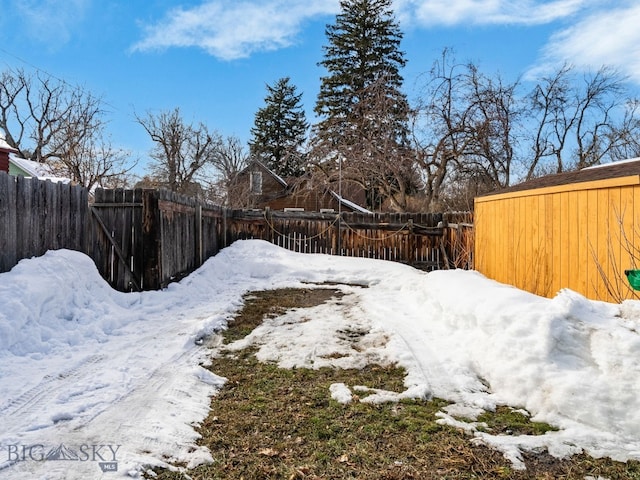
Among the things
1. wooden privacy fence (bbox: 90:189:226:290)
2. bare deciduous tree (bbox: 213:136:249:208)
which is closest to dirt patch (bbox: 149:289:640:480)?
wooden privacy fence (bbox: 90:189:226:290)

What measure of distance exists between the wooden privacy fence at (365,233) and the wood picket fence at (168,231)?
27 millimetres

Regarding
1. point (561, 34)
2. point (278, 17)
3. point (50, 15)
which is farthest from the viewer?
point (50, 15)

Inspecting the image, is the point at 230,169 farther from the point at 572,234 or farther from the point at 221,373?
the point at 221,373

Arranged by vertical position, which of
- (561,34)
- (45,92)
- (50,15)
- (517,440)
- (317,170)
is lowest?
(517,440)

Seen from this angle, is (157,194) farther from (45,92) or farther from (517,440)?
(45,92)

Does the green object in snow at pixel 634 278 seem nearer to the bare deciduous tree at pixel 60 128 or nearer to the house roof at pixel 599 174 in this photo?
the house roof at pixel 599 174

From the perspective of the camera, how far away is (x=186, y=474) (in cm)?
203

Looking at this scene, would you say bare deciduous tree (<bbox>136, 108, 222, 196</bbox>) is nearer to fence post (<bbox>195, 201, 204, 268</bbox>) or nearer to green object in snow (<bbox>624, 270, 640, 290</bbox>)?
fence post (<bbox>195, 201, 204, 268</bbox>)

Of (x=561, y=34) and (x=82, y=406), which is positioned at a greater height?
(x=561, y=34)

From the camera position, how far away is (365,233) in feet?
36.2

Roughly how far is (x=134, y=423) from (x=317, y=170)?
14615 mm

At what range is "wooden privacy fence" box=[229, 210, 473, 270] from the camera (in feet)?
34.2

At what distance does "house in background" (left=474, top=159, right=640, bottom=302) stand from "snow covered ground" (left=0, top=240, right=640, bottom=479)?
1074 mm

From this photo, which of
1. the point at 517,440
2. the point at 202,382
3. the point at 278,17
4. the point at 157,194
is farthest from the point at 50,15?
the point at 517,440
